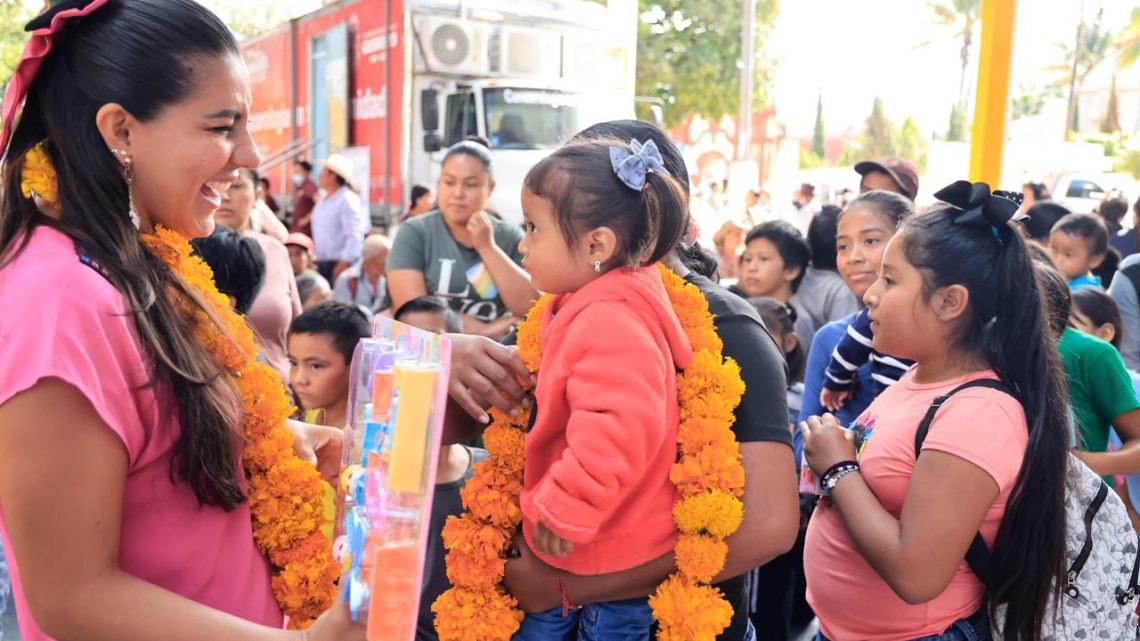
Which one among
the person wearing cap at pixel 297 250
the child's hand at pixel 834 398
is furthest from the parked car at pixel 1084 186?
the child's hand at pixel 834 398

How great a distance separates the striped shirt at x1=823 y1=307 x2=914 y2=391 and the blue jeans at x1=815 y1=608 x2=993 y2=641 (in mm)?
892

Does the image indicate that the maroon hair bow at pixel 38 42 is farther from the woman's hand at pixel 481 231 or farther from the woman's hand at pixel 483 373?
the woman's hand at pixel 481 231

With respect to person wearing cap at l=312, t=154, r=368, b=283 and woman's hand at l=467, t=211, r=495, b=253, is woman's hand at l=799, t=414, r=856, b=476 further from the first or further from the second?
person wearing cap at l=312, t=154, r=368, b=283

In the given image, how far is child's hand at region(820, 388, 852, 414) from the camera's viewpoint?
3.16 metres

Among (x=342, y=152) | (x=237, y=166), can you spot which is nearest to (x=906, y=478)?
(x=237, y=166)

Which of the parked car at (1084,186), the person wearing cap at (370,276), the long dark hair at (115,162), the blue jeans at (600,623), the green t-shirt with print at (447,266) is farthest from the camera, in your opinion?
the parked car at (1084,186)

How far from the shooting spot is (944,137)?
132ft

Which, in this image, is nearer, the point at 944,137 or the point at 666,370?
the point at 666,370

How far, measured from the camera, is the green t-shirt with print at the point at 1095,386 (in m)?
3.13

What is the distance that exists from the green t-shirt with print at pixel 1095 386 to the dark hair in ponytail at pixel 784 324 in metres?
1.25

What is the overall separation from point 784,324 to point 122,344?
137 inches

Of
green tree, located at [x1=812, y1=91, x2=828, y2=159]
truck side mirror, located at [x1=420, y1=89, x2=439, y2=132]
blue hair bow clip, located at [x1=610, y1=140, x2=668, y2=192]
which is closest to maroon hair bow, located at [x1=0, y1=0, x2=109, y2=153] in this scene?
blue hair bow clip, located at [x1=610, y1=140, x2=668, y2=192]

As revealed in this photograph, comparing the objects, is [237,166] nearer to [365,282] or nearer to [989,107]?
[989,107]

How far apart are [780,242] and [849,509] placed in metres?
2.98
